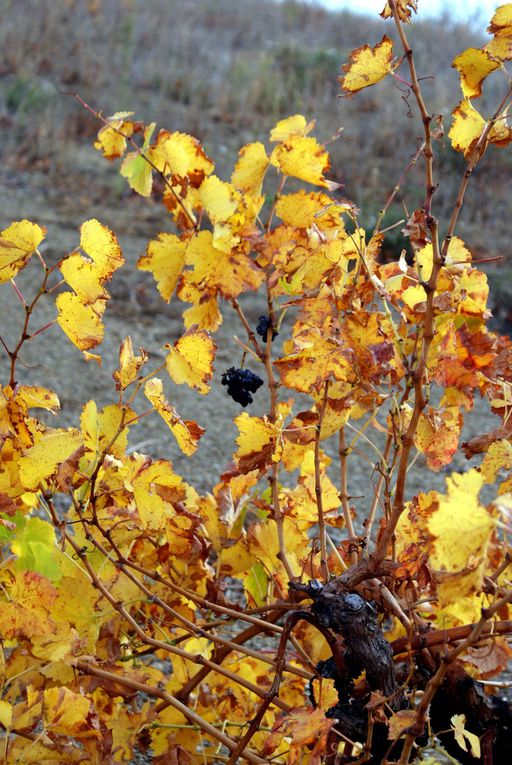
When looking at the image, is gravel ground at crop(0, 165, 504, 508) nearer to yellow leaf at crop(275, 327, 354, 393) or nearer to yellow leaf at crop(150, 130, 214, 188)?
yellow leaf at crop(150, 130, 214, 188)

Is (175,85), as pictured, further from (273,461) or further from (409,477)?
(273,461)

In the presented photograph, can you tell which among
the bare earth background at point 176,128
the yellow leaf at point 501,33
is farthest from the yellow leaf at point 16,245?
the bare earth background at point 176,128

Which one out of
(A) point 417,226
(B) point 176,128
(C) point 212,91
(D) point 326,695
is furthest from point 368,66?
(C) point 212,91

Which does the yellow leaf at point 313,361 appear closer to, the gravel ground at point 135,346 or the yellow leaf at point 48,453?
the yellow leaf at point 48,453

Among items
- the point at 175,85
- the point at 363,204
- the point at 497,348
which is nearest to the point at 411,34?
the point at 175,85

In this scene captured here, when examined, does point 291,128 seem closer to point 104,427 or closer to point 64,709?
point 104,427

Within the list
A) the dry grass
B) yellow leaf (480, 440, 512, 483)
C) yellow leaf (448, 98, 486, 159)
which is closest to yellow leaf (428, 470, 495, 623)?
yellow leaf (480, 440, 512, 483)

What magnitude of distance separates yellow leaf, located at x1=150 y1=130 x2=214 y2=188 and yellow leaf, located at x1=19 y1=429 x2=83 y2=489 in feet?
1.19

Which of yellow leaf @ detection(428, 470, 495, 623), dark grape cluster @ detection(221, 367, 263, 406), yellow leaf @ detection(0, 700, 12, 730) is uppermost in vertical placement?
yellow leaf @ detection(428, 470, 495, 623)

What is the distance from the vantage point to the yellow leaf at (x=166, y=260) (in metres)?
1.16

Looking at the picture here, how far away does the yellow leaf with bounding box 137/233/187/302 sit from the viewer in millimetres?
1157

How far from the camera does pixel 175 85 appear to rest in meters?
8.02

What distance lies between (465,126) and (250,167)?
1.02ft

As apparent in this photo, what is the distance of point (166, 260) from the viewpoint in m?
1.17
